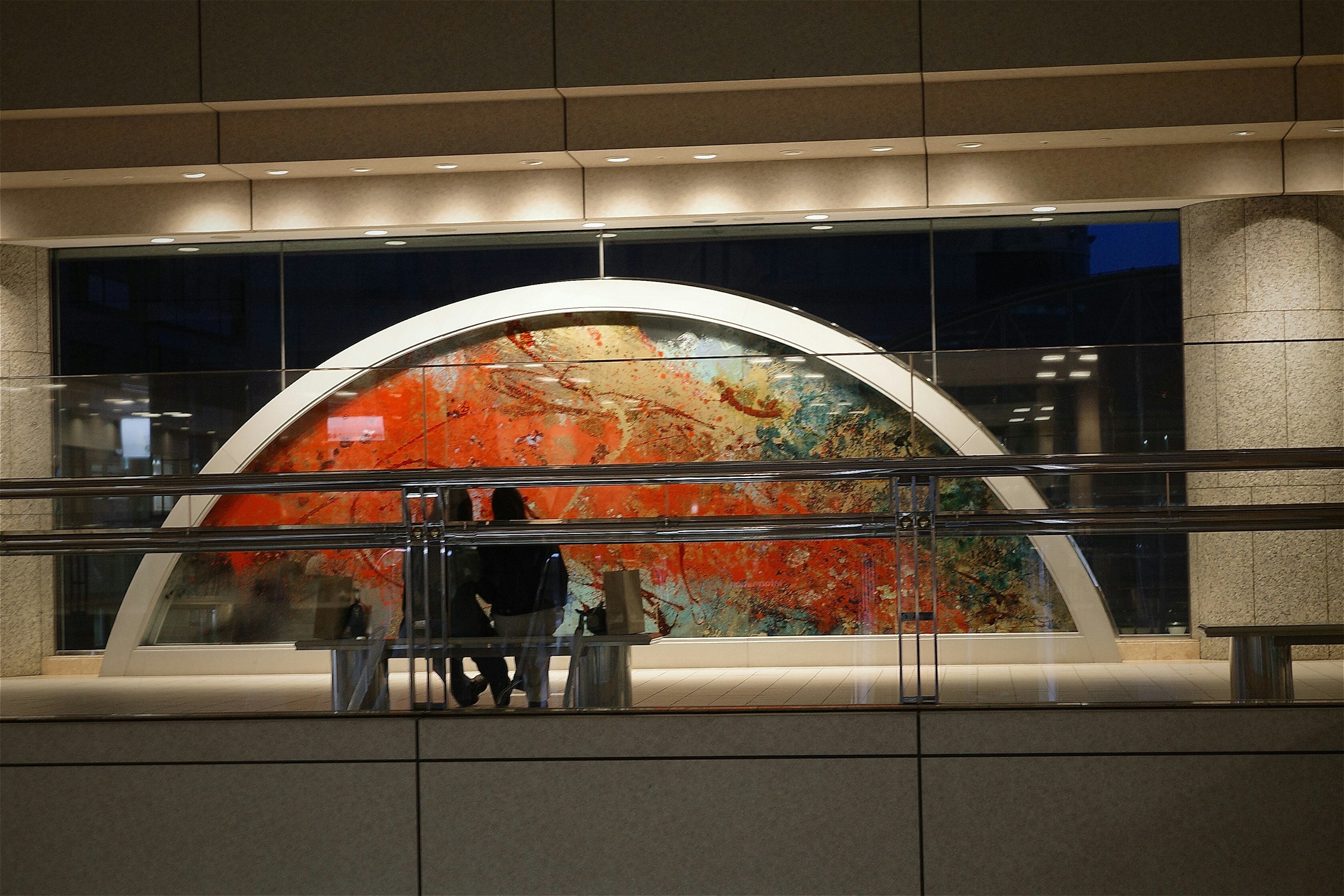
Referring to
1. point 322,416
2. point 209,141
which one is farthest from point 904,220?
point 322,416

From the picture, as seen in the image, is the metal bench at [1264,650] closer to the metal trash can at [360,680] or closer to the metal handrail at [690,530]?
the metal handrail at [690,530]

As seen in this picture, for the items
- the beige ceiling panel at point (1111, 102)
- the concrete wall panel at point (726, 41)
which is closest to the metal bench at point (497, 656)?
the concrete wall panel at point (726, 41)

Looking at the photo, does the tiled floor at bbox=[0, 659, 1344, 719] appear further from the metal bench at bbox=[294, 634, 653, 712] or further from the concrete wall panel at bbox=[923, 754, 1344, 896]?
the concrete wall panel at bbox=[923, 754, 1344, 896]

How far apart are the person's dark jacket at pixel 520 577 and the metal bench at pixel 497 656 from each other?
0.35 feet

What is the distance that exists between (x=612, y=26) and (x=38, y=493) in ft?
11.0

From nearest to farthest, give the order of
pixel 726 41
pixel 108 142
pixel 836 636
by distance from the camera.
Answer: pixel 836 636
pixel 726 41
pixel 108 142

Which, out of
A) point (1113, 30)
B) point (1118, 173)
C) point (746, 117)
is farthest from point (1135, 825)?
point (1118, 173)

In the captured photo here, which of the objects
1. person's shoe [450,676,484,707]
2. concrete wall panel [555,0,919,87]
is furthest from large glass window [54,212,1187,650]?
person's shoe [450,676,484,707]

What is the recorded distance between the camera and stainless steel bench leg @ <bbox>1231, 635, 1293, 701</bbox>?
3.32 metres

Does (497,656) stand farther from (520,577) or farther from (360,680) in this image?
(360,680)

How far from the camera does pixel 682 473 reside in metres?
3.53

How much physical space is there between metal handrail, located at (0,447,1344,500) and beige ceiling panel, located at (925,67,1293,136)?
3.14 metres

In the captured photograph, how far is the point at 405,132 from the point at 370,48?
624 millimetres

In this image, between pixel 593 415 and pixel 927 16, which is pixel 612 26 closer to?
pixel 927 16
